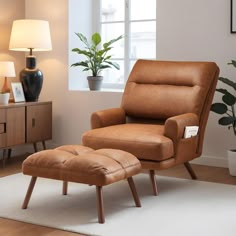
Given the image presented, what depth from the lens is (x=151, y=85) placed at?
412cm

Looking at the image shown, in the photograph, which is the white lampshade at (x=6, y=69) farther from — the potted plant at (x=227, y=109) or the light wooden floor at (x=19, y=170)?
the potted plant at (x=227, y=109)

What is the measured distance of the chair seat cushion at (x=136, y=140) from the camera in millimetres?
3369

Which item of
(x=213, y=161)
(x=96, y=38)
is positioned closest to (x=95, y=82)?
(x=96, y=38)

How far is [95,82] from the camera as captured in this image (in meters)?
5.07

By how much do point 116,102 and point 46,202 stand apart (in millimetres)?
1785

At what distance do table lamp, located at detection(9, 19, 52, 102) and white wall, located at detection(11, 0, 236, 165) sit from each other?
0.36 metres

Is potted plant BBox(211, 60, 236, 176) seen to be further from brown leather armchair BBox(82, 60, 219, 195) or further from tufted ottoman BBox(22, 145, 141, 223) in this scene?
tufted ottoman BBox(22, 145, 141, 223)

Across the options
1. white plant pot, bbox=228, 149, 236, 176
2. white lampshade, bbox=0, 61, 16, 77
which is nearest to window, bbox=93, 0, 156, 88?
white lampshade, bbox=0, 61, 16, 77

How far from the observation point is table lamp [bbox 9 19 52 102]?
4680mm

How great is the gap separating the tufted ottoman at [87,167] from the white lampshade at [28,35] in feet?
5.79

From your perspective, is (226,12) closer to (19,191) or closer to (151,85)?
(151,85)

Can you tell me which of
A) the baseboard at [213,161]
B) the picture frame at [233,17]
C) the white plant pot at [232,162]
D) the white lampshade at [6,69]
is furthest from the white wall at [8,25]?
the white plant pot at [232,162]

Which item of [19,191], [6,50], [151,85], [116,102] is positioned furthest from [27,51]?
[19,191]

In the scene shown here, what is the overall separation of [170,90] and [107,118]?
0.54 m
